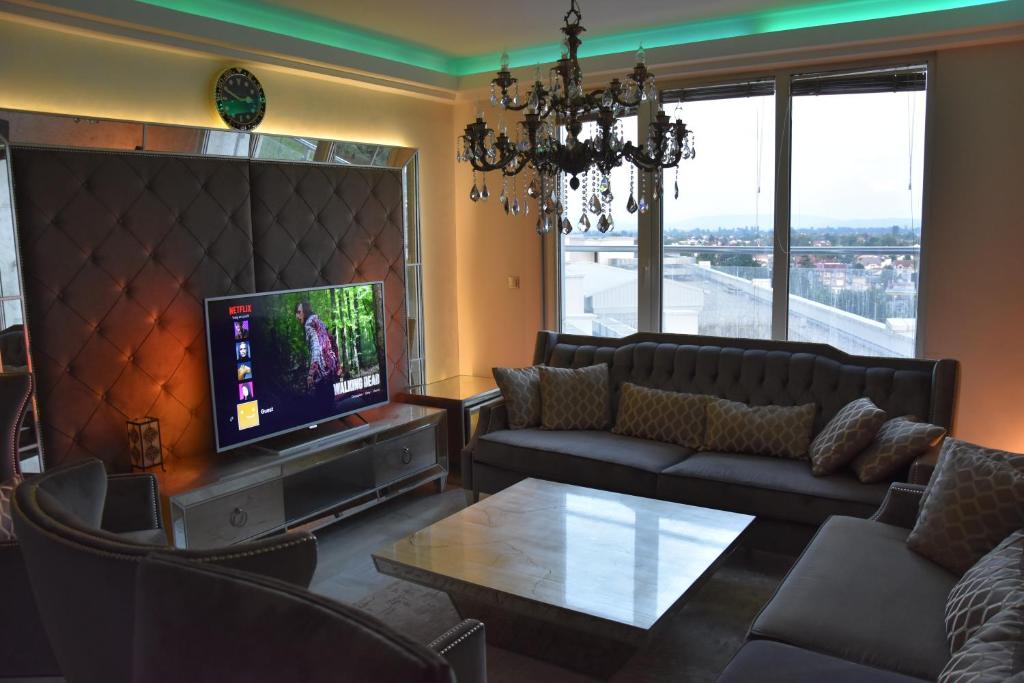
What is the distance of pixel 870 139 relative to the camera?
15.3 ft

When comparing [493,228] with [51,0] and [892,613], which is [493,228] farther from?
[892,613]

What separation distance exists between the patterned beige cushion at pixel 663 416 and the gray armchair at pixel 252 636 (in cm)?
329

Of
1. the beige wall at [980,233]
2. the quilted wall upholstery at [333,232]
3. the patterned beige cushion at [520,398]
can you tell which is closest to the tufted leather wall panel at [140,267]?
the quilted wall upholstery at [333,232]

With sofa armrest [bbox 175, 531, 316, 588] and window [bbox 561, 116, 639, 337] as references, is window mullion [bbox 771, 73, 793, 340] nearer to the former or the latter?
window [bbox 561, 116, 639, 337]

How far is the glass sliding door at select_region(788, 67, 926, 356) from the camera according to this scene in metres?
4.59

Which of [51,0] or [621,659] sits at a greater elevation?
[51,0]

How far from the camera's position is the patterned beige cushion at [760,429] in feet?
13.0

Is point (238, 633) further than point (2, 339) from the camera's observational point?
No

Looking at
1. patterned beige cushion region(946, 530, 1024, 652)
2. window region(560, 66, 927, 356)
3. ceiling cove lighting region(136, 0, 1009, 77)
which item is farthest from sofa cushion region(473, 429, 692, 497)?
ceiling cove lighting region(136, 0, 1009, 77)

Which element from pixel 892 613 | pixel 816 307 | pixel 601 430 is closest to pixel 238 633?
pixel 892 613

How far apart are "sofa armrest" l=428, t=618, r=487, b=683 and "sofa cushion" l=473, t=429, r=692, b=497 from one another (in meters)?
2.32

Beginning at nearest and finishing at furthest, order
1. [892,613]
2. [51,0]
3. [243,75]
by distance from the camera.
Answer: [892,613] < [51,0] < [243,75]

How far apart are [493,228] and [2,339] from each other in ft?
11.4

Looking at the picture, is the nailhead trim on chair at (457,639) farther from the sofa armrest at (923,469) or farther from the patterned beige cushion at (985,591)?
the sofa armrest at (923,469)
